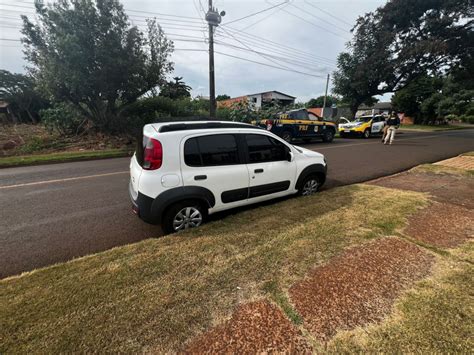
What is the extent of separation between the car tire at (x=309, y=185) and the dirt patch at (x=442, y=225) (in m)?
1.73

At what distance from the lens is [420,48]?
57.6ft

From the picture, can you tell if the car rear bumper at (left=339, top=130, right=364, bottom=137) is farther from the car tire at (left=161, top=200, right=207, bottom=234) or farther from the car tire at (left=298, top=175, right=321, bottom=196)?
the car tire at (left=161, top=200, right=207, bottom=234)

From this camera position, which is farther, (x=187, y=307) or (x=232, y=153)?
(x=232, y=153)

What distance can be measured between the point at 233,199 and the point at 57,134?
1538cm

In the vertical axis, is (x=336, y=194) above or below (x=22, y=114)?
below

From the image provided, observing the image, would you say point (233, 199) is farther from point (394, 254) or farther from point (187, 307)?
point (394, 254)

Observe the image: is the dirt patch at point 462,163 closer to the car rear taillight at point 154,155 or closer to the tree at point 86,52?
the car rear taillight at point 154,155

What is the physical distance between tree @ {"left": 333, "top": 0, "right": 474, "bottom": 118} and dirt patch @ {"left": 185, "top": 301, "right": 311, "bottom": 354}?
23894 millimetres

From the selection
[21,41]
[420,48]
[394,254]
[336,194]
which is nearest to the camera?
[394,254]

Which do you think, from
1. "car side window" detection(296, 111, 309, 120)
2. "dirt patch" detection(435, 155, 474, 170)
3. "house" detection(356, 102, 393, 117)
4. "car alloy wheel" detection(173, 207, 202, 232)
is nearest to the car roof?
"car alloy wheel" detection(173, 207, 202, 232)

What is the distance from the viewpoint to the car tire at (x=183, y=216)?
318cm

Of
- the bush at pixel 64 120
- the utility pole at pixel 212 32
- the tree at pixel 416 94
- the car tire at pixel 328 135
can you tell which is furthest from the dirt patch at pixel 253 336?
the tree at pixel 416 94

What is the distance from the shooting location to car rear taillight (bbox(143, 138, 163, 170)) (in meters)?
2.97

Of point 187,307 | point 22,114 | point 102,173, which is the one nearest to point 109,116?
point 102,173
